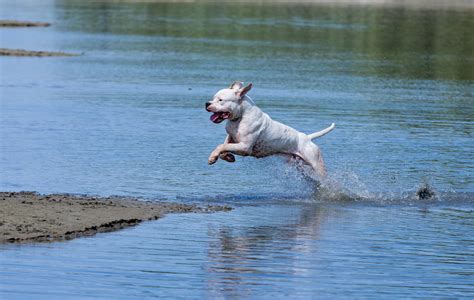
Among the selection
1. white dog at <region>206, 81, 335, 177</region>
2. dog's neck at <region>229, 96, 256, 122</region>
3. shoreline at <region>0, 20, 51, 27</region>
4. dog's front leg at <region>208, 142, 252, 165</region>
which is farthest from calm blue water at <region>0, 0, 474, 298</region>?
shoreline at <region>0, 20, 51, 27</region>

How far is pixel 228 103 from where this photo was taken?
1638 cm

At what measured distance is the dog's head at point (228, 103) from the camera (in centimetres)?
1636

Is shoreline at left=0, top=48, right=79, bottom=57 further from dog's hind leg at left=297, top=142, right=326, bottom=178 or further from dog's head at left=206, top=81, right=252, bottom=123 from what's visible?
dog's head at left=206, top=81, right=252, bottom=123

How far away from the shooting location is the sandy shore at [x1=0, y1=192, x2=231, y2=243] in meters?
13.9

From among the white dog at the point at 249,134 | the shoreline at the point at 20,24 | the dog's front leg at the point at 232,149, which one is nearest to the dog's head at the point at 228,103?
the white dog at the point at 249,134

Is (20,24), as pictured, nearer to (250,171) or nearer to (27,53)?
(27,53)

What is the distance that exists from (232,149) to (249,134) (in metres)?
0.34

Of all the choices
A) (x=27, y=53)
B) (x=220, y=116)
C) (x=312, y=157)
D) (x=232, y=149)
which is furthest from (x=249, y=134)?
(x=27, y=53)

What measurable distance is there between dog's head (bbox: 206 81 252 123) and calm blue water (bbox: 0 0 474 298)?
1.22m

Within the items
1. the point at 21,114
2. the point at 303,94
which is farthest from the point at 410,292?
the point at 303,94

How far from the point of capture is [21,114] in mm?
26344

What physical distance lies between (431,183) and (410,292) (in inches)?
282

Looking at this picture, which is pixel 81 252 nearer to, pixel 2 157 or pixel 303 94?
pixel 2 157

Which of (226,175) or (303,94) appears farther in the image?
(303,94)
